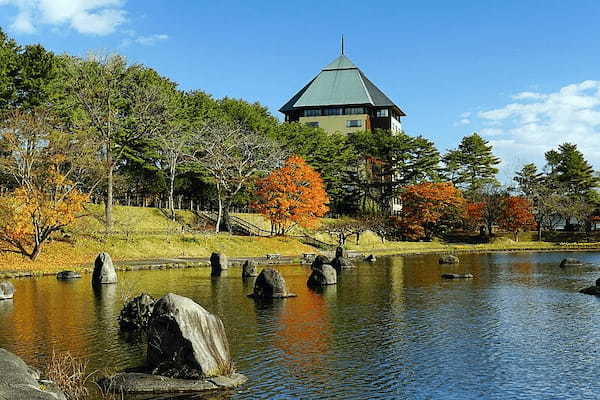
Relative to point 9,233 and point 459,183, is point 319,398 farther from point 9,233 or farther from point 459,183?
point 459,183

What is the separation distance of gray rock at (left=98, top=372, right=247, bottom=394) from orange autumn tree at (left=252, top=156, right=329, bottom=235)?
185 ft

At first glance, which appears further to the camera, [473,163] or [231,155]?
[473,163]

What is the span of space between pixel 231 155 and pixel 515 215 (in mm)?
48064

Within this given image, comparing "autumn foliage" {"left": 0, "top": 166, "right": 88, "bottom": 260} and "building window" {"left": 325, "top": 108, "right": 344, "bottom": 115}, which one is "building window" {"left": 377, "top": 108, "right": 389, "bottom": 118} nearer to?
"building window" {"left": 325, "top": 108, "right": 344, "bottom": 115}

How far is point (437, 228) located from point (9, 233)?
217 feet

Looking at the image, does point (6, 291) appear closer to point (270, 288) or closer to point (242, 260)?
point (270, 288)

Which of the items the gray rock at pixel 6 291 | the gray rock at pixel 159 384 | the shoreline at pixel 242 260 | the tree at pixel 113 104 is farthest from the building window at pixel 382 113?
the gray rock at pixel 159 384

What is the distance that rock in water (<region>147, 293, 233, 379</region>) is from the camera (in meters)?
16.3

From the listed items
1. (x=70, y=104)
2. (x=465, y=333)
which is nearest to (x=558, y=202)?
(x=70, y=104)

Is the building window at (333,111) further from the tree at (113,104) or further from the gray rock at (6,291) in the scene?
the gray rock at (6,291)

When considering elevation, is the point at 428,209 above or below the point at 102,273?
above

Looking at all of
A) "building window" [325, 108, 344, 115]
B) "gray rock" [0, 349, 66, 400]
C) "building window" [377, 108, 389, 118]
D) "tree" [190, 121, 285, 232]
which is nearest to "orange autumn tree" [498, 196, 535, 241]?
"building window" [377, 108, 389, 118]

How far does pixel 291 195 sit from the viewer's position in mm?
74000

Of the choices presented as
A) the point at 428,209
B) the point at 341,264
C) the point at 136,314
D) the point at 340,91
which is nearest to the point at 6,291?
the point at 136,314
